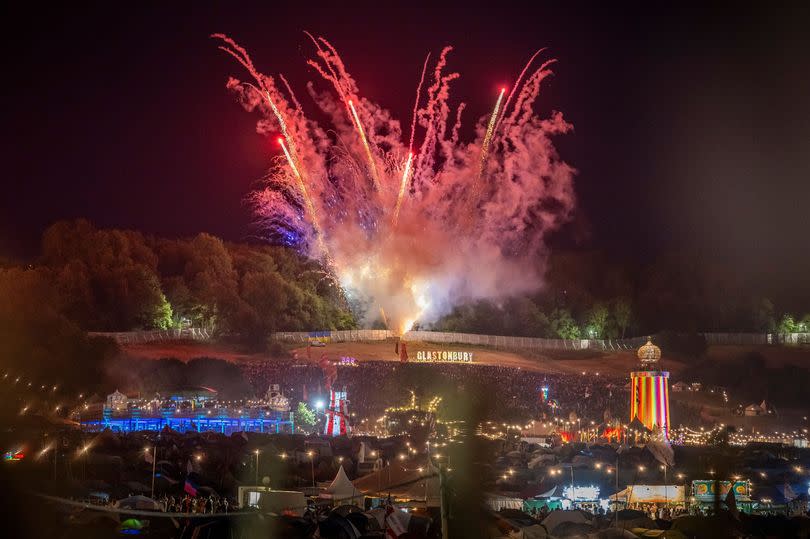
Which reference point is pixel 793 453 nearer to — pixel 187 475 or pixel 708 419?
pixel 708 419

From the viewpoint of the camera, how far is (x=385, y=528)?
14.8 meters

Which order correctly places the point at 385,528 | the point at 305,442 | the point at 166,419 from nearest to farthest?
the point at 385,528 → the point at 305,442 → the point at 166,419

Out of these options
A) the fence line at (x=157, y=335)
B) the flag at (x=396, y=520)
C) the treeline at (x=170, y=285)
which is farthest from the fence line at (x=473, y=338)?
the flag at (x=396, y=520)

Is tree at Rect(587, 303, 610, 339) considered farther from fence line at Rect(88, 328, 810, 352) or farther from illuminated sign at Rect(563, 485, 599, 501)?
illuminated sign at Rect(563, 485, 599, 501)

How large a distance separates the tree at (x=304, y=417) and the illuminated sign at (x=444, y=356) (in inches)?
467

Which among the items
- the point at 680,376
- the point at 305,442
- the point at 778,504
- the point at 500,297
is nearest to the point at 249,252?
the point at 500,297

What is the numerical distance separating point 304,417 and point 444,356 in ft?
44.7

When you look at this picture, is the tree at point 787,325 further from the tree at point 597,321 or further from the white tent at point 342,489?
the white tent at point 342,489

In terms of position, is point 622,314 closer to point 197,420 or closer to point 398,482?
point 197,420

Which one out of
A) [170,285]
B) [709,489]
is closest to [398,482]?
[709,489]

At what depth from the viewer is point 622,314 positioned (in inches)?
2729

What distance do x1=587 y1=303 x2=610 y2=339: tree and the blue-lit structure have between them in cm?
3376

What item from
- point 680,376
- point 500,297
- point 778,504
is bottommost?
point 778,504

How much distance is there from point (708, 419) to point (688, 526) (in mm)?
30852
